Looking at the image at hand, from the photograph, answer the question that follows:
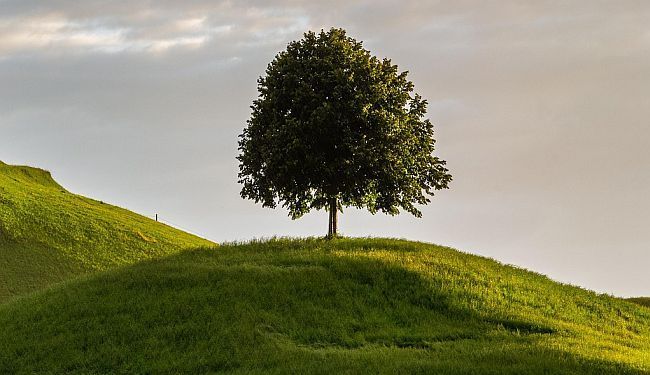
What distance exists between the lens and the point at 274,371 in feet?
68.8

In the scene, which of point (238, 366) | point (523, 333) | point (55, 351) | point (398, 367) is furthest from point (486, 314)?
point (55, 351)

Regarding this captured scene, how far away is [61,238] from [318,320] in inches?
1336

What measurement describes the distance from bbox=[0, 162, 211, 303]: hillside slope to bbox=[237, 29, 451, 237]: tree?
51.8 ft

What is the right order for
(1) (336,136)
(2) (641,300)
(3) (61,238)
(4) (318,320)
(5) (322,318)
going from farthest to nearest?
1. (3) (61,238)
2. (2) (641,300)
3. (1) (336,136)
4. (5) (322,318)
5. (4) (318,320)

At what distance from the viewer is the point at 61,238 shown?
178 feet

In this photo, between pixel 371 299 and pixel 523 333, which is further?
pixel 371 299

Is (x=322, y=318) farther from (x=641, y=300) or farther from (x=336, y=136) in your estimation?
(x=641, y=300)

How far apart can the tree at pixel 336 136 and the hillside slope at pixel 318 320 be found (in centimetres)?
450

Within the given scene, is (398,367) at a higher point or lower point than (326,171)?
lower

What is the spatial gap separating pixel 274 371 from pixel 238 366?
1.64 m

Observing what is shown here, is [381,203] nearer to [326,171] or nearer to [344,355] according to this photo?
[326,171]

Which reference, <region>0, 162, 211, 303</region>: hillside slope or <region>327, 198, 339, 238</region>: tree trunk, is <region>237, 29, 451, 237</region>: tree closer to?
<region>327, 198, 339, 238</region>: tree trunk

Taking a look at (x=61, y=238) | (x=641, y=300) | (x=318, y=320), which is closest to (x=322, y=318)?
(x=318, y=320)

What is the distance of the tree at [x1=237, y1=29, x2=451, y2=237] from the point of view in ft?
131
